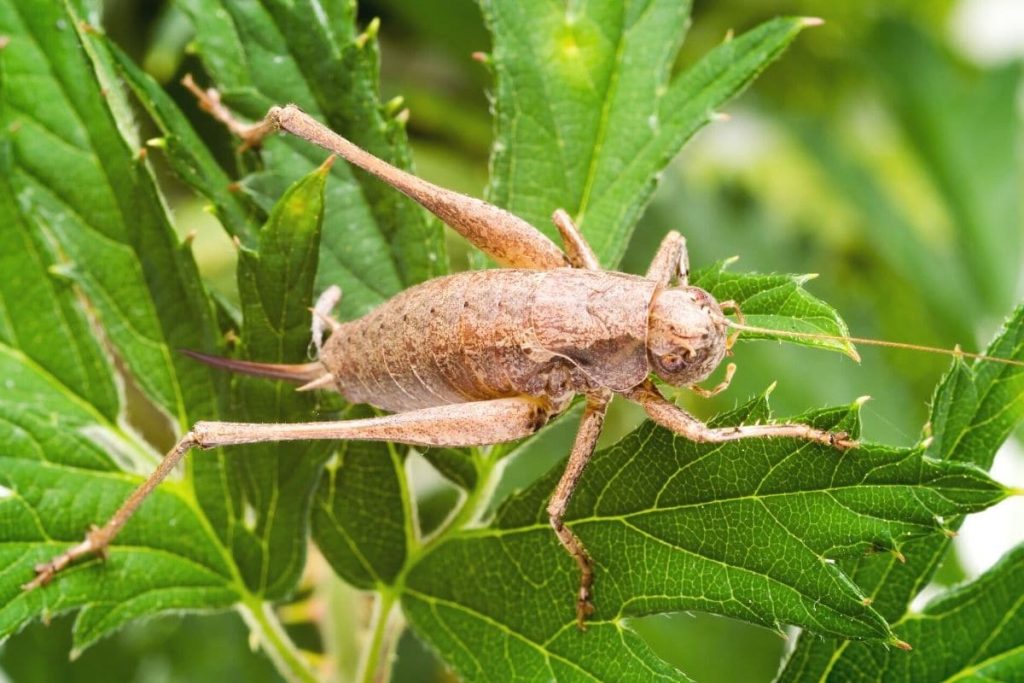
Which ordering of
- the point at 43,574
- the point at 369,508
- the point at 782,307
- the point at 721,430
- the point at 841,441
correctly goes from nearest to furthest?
the point at 841,441, the point at 721,430, the point at 782,307, the point at 43,574, the point at 369,508

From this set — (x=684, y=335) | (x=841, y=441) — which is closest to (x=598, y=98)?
(x=684, y=335)

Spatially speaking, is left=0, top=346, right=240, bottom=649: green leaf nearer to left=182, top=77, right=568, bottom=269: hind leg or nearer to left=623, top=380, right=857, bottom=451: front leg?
left=182, top=77, right=568, bottom=269: hind leg

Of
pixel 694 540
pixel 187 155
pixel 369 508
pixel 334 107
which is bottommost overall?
pixel 369 508

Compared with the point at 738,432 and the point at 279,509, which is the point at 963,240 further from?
the point at 279,509

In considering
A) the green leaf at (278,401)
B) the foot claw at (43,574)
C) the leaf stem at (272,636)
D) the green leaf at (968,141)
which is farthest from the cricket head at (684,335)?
the green leaf at (968,141)

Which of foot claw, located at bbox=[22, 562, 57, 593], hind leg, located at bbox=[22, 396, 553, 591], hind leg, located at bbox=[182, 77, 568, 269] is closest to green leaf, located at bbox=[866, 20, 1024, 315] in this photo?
hind leg, located at bbox=[182, 77, 568, 269]

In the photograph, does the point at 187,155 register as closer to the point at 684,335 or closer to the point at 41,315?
the point at 41,315
